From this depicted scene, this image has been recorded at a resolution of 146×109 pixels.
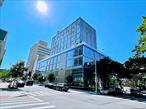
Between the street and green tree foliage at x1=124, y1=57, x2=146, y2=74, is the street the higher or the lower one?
the lower one

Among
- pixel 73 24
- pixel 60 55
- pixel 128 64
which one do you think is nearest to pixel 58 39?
pixel 73 24

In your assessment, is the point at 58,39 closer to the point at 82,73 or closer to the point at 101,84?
→ the point at 82,73

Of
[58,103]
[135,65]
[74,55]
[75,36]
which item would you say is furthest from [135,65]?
[75,36]

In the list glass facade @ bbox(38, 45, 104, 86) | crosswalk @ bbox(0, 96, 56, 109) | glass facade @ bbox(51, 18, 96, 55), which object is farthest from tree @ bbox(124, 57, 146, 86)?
glass facade @ bbox(51, 18, 96, 55)

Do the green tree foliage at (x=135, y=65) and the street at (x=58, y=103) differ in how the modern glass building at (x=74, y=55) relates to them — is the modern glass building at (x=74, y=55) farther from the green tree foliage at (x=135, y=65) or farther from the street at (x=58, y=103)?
the street at (x=58, y=103)

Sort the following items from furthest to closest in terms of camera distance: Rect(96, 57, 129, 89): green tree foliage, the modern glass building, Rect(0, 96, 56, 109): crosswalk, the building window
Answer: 1. the building window
2. the modern glass building
3. Rect(96, 57, 129, 89): green tree foliage
4. Rect(0, 96, 56, 109): crosswalk

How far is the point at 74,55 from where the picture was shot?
5172 cm

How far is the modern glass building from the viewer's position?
45847mm

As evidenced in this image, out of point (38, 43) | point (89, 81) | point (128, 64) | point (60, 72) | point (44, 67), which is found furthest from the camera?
point (38, 43)

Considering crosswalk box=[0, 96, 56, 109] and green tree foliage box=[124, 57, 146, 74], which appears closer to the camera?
crosswalk box=[0, 96, 56, 109]

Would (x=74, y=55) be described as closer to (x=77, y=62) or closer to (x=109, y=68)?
(x=77, y=62)

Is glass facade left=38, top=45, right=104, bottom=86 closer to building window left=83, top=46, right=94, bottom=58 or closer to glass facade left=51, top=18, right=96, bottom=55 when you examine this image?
building window left=83, top=46, right=94, bottom=58

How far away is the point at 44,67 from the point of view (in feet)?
246

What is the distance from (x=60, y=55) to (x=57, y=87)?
28865mm
